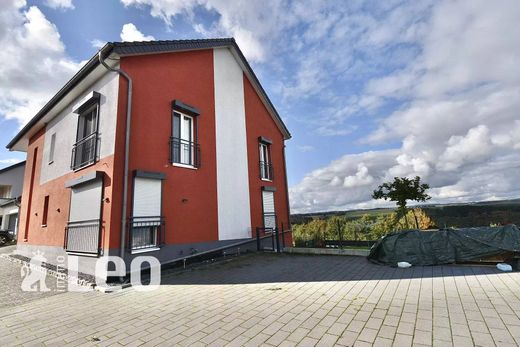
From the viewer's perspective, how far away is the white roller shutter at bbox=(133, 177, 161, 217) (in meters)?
7.11

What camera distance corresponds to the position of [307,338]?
9.89ft

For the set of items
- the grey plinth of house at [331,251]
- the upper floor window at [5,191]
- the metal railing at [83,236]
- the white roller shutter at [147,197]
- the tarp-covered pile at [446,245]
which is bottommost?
the grey plinth of house at [331,251]

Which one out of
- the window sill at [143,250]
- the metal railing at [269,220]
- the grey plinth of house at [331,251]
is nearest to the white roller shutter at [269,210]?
Answer: the metal railing at [269,220]

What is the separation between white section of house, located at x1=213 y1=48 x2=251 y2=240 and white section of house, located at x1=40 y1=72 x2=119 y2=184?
388 cm

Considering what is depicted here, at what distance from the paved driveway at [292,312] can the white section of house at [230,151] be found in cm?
378

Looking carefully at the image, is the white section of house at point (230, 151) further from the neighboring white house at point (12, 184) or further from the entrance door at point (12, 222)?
the entrance door at point (12, 222)

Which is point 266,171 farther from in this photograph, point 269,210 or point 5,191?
point 5,191

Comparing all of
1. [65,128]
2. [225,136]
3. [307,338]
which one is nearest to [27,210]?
[65,128]

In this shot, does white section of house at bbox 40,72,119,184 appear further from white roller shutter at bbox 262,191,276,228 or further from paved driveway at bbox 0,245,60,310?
white roller shutter at bbox 262,191,276,228

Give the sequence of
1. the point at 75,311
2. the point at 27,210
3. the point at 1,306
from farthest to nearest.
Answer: the point at 27,210, the point at 1,306, the point at 75,311

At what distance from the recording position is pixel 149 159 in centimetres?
757

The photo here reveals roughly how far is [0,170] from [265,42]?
2624 cm

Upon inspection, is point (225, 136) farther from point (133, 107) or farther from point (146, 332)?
point (146, 332)

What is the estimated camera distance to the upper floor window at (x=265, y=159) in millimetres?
12859
